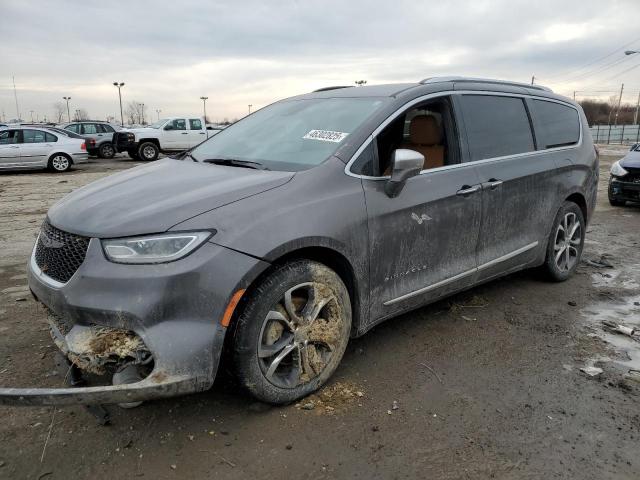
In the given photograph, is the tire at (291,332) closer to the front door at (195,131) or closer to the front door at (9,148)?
the front door at (9,148)

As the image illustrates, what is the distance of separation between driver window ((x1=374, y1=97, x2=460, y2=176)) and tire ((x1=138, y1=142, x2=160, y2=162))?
19406 millimetres

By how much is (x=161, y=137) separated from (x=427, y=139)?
63.7ft

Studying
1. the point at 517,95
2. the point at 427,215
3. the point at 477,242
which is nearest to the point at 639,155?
the point at 517,95

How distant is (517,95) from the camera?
4285 millimetres

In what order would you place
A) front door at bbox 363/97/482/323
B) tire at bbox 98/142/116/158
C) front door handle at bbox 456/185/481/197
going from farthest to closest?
tire at bbox 98/142/116/158 → front door handle at bbox 456/185/481/197 → front door at bbox 363/97/482/323

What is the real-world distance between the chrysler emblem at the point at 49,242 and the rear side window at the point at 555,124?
377 centimetres

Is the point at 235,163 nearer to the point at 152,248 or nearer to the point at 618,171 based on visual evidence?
the point at 152,248

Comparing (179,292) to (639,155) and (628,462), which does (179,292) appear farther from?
(639,155)

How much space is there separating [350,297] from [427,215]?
0.76m

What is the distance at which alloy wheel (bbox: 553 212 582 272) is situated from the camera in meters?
4.75

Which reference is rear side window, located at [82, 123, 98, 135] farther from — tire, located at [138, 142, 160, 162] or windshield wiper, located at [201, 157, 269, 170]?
windshield wiper, located at [201, 157, 269, 170]

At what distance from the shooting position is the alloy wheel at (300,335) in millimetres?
2643

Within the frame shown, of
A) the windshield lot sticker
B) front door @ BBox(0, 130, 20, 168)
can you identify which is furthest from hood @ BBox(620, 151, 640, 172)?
front door @ BBox(0, 130, 20, 168)

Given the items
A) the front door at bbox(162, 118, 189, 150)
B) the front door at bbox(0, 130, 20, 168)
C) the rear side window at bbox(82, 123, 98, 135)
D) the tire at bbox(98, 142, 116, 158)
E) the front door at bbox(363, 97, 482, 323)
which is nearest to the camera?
the front door at bbox(363, 97, 482, 323)
